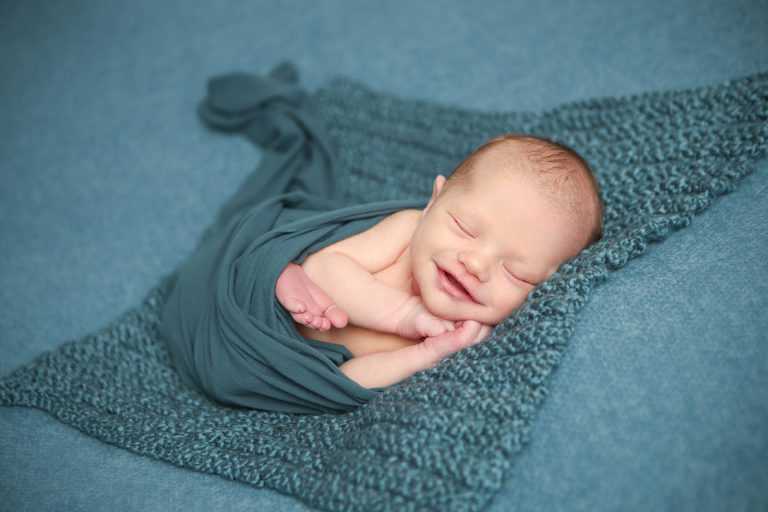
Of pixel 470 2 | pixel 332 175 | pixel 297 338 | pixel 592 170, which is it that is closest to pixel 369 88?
pixel 332 175

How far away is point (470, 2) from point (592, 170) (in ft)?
2.73

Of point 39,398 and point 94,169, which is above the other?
point 94,169

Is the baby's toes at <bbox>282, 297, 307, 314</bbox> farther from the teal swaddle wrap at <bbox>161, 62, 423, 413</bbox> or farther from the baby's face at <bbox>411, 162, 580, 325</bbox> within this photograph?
the baby's face at <bbox>411, 162, 580, 325</bbox>

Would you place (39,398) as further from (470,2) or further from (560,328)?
(470,2)

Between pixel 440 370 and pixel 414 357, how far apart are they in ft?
0.40

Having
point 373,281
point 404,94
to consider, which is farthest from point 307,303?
point 404,94

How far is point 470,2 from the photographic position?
1.87 m

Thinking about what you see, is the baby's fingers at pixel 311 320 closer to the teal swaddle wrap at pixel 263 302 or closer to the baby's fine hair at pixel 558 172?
the teal swaddle wrap at pixel 263 302

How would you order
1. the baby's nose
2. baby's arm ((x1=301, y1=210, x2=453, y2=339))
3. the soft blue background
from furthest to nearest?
baby's arm ((x1=301, y1=210, x2=453, y2=339)), the baby's nose, the soft blue background

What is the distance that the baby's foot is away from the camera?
120 centimetres

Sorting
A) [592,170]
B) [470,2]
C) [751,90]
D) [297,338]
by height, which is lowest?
[297,338]

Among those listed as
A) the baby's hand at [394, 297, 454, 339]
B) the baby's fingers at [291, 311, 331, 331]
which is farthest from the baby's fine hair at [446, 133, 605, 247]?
the baby's fingers at [291, 311, 331, 331]

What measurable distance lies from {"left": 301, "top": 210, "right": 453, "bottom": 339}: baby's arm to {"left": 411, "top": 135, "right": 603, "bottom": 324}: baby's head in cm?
7

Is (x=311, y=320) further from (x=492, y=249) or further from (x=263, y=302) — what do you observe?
(x=492, y=249)
